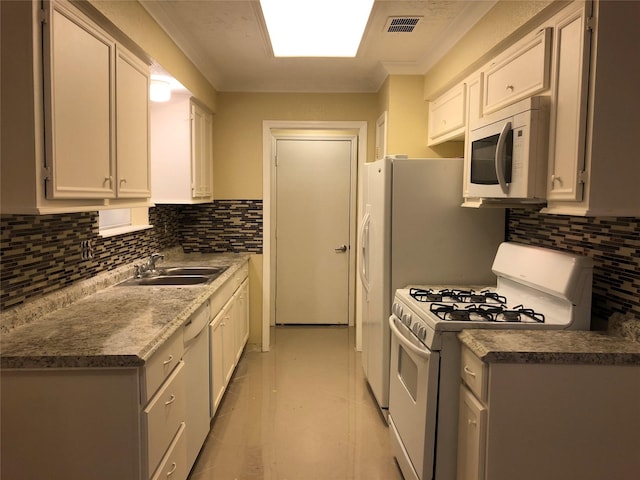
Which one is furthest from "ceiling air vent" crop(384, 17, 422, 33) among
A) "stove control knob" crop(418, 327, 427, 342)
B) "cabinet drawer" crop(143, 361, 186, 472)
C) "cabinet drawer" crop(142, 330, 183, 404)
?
"cabinet drawer" crop(143, 361, 186, 472)

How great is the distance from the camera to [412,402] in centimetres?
239

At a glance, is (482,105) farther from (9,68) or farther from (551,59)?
(9,68)

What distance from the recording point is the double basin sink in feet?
10.3

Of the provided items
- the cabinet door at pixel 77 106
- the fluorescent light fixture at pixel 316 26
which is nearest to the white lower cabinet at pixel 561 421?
the cabinet door at pixel 77 106

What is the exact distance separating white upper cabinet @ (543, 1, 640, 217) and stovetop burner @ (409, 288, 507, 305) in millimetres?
848

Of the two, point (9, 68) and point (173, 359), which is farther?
point (173, 359)

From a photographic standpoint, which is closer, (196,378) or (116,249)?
(196,378)

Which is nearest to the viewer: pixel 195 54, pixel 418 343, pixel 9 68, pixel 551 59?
pixel 9 68

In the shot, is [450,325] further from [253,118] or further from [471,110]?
[253,118]

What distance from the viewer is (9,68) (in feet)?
5.25

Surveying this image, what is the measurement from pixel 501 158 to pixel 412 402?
4.06ft

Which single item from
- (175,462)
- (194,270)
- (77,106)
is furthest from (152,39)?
(175,462)

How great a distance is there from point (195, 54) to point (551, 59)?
2480 millimetres

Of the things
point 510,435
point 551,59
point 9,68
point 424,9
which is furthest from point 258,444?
point 424,9
